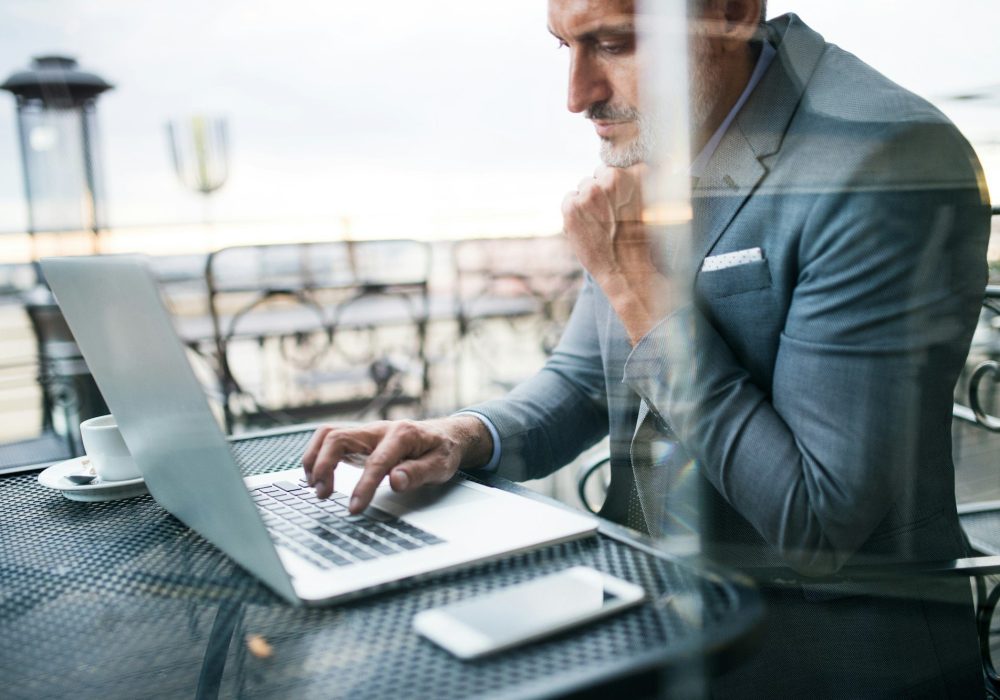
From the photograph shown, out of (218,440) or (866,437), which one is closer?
(218,440)

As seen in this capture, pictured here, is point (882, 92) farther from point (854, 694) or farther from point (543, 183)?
point (543, 183)

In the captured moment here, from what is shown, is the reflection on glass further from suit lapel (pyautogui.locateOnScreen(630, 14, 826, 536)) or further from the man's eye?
suit lapel (pyautogui.locateOnScreen(630, 14, 826, 536))

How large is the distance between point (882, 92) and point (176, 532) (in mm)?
816

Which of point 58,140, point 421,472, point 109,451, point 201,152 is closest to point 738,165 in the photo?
point 421,472

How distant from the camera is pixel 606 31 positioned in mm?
985

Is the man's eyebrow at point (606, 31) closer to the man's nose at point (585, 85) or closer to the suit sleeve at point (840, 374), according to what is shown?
the man's nose at point (585, 85)

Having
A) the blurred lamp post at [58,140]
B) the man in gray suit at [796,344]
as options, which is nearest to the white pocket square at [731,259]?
the man in gray suit at [796,344]

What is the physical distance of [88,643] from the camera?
51 centimetres

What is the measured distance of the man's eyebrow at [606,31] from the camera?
97 cm

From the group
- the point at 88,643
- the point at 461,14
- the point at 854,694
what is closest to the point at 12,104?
the point at 461,14

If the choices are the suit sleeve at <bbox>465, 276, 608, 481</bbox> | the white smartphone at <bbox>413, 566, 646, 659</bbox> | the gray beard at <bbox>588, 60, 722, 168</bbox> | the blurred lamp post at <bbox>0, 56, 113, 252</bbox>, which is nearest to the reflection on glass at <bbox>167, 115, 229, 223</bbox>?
the blurred lamp post at <bbox>0, 56, 113, 252</bbox>

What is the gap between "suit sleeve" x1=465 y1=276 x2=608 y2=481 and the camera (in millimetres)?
1038

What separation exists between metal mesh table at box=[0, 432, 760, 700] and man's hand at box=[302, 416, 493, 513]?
0.13 meters

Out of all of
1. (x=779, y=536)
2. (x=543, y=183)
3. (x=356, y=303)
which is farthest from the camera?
(x=356, y=303)
